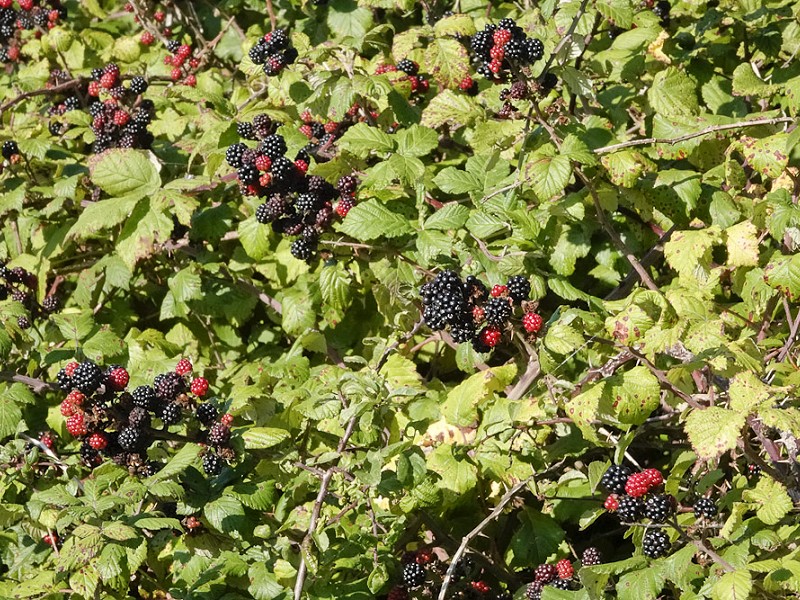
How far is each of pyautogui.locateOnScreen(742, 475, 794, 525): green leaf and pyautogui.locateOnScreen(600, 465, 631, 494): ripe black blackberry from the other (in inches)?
16.1

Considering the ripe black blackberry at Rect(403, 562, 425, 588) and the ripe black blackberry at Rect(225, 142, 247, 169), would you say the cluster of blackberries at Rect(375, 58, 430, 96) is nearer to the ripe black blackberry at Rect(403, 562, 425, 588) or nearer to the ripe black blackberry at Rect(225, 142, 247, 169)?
the ripe black blackberry at Rect(225, 142, 247, 169)

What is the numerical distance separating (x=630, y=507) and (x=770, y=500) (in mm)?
459

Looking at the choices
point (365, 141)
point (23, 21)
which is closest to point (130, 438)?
point (365, 141)

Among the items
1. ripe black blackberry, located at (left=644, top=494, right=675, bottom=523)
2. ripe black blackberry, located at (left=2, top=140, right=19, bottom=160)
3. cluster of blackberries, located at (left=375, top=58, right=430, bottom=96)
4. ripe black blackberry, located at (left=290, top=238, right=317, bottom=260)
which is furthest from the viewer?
ripe black blackberry, located at (left=2, top=140, right=19, bottom=160)

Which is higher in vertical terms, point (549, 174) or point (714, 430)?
point (549, 174)

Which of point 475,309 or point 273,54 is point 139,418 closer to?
point 475,309

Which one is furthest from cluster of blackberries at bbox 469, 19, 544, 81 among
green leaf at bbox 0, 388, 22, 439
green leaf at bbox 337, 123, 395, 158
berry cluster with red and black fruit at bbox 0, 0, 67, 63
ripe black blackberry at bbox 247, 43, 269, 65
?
berry cluster with red and black fruit at bbox 0, 0, 67, 63

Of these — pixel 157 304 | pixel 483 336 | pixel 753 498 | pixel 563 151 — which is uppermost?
pixel 563 151

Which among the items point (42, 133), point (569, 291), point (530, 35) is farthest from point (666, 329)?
point (42, 133)

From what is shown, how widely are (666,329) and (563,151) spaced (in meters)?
0.88

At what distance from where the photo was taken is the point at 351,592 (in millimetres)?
3293

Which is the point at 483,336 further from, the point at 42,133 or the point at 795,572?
the point at 42,133

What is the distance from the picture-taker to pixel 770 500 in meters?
3.00

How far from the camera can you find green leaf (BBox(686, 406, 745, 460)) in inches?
108
